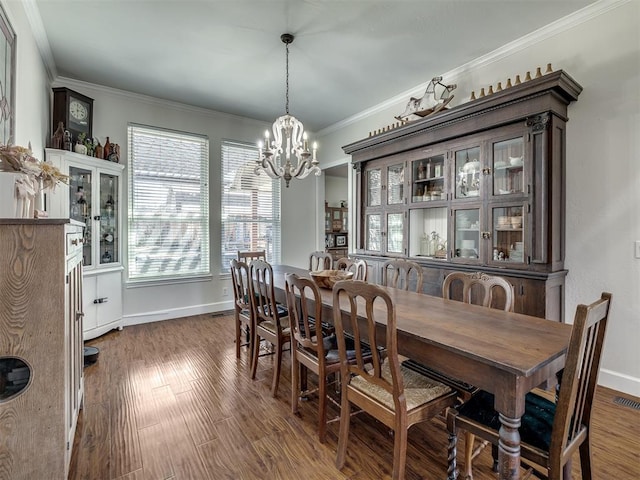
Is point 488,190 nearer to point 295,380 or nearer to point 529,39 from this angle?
point 529,39

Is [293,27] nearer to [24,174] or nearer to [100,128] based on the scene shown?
[24,174]

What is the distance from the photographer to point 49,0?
2506 mm

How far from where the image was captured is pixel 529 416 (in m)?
1.35

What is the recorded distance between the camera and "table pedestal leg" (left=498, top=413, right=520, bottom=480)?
1182 mm

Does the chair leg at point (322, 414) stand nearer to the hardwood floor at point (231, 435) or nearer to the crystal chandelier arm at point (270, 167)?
the hardwood floor at point (231, 435)

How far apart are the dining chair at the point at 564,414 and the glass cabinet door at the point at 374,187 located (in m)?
3.01

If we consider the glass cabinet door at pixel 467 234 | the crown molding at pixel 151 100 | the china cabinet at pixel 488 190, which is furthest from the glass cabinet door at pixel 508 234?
the crown molding at pixel 151 100

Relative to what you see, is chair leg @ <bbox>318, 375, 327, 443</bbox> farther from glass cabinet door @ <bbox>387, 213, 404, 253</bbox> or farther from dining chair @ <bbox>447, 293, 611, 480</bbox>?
glass cabinet door @ <bbox>387, 213, 404, 253</bbox>

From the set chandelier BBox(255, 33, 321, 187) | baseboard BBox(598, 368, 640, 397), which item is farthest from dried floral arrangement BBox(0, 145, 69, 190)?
baseboard BBox(598, 368, 640, 397)

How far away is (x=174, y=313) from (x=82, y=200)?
189 centimetres

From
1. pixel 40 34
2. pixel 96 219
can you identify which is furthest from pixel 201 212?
pixel 40 34

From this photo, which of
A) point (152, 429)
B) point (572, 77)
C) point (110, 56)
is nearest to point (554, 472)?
point (152, 429)

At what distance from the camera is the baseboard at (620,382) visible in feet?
8.03

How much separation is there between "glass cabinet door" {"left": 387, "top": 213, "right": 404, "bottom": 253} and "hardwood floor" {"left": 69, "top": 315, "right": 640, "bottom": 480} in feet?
6.28
